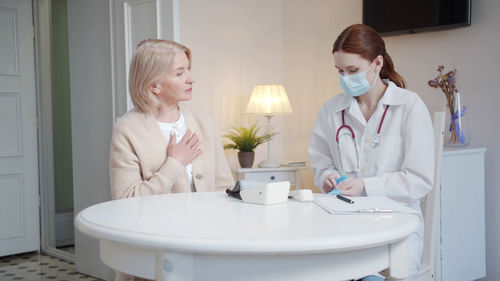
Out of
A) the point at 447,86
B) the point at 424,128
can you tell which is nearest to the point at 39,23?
the point at 447,86

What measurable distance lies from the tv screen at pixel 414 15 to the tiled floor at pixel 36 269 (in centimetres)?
269

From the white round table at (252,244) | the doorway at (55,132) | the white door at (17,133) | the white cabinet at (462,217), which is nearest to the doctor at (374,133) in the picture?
the white round table at (252,244)

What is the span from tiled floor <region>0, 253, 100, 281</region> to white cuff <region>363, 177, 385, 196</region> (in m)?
2.61

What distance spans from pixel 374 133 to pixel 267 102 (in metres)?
1.80

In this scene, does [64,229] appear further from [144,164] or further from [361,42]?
[361,42]

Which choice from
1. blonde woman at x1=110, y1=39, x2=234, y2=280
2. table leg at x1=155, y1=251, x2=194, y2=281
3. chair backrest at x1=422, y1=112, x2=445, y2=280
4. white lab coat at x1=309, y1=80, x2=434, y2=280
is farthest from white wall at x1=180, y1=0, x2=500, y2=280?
table leg at x1=155, y1=251, x2=194, y2=281

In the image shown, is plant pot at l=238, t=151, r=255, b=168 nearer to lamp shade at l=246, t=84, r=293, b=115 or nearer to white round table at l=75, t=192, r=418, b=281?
lamp shade at l=246, t=84, r=293, b=115

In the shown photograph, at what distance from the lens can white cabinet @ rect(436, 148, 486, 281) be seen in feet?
9.75

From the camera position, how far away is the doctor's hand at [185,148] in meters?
2.10

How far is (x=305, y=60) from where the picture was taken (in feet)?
14.2

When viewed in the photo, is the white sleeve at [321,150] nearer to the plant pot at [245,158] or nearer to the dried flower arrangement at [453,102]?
the dried flower arrangement at [453,102]

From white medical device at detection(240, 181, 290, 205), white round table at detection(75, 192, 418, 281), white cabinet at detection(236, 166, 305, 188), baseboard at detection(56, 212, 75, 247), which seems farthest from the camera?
baseboard at detection(56, 212, 75, 247)

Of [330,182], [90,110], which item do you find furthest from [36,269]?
[330,182]

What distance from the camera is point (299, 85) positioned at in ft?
14.4
